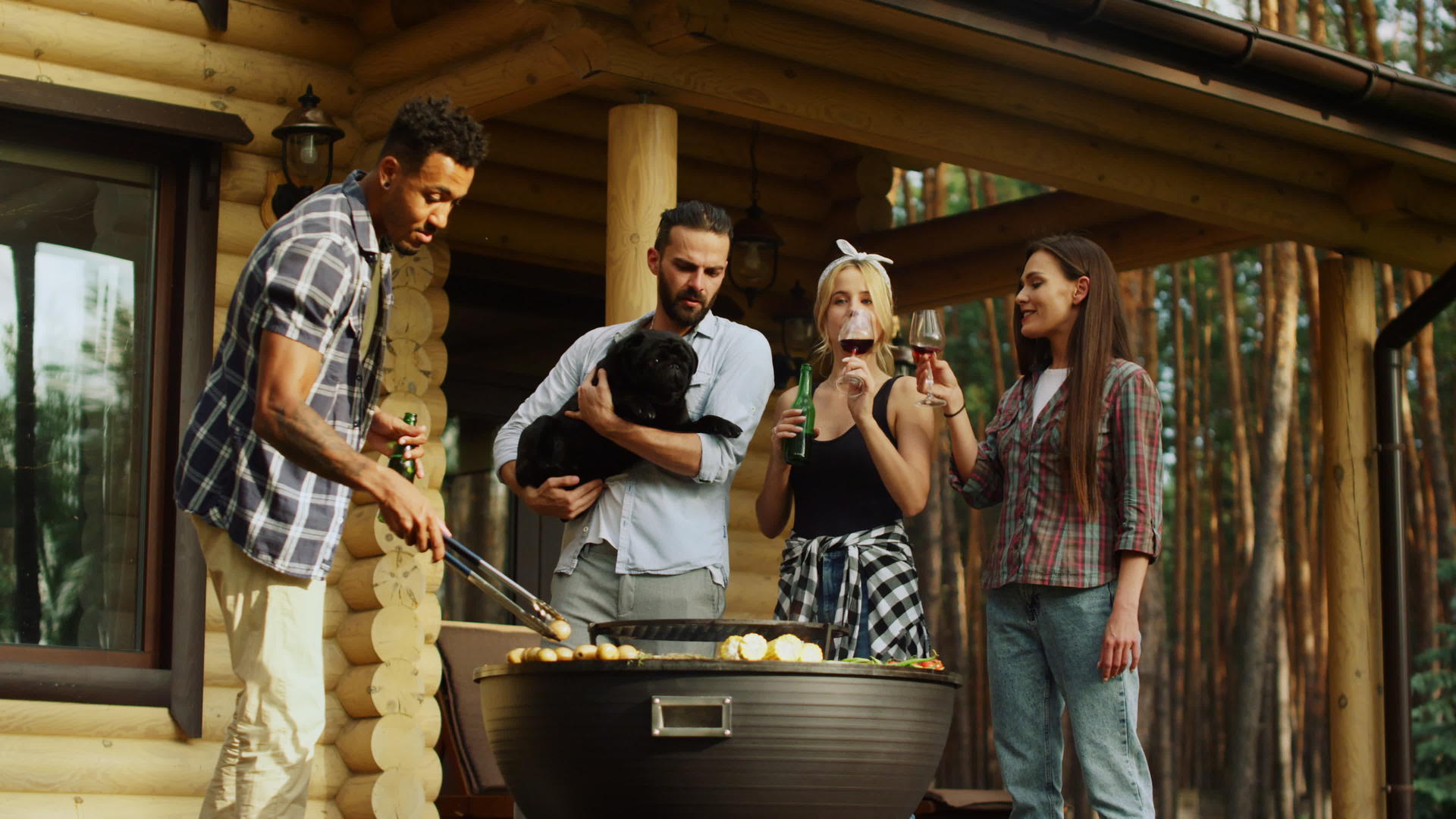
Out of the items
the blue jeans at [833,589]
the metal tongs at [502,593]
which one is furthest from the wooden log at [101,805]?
the metal tongs at [502,593]

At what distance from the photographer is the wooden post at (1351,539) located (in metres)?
7.02

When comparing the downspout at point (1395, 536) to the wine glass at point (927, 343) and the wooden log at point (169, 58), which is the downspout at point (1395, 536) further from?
the wooden log at point (169, 58)

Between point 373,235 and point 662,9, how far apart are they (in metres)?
2.14

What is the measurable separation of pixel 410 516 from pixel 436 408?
12.5 feet

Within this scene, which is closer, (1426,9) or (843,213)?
(843,213)

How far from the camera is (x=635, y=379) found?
392 cm

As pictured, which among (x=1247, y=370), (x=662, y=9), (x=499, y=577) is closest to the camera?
(x=499, y=577)

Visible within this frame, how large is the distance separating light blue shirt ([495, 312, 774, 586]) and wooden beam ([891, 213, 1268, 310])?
369 centimetres

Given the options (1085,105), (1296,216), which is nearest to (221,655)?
(1085,105)

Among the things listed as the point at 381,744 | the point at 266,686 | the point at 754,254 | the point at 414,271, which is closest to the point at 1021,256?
the point at 754,254

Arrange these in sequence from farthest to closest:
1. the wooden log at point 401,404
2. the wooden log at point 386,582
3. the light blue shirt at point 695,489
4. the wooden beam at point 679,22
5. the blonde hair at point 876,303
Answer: the wooden log at point 401,404
the wooden log at point 386,582
the wooden beam at point 679,22
the blonde hair at point 876,303
the light blue shirt at point 695,489

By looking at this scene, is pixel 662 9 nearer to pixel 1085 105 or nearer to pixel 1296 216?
pixel 1085 105

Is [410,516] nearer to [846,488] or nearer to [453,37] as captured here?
[846,488]

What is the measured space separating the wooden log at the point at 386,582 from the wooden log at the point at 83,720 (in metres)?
0.82
